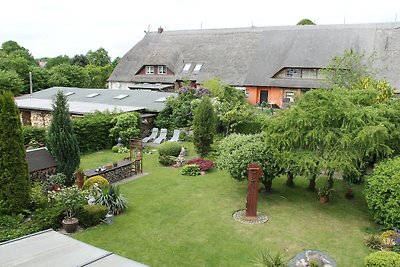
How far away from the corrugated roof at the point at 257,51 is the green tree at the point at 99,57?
1124 inches

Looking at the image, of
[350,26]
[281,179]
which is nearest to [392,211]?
[281,179]

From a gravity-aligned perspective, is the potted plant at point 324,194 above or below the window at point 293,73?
below

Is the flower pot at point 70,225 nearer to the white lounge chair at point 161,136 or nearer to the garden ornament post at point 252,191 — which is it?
the garden ornament post at point 252,191

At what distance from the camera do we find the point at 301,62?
32.2 metres

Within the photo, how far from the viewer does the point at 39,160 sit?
47.0 ft

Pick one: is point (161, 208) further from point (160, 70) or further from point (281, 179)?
point (160, 70)

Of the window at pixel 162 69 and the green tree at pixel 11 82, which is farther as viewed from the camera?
the window at pixel 162 69

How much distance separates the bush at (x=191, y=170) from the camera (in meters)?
16.7

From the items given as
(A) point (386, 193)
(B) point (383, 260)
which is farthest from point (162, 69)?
(B) point (383, 260)

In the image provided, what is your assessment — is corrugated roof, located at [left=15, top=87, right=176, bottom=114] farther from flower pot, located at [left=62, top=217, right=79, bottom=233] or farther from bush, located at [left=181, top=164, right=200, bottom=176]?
flower pot, located at [left=62, top=217, right=79, bottom=233]

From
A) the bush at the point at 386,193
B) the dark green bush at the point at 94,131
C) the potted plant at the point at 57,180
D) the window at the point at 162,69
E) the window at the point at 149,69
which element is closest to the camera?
the bush at the point at 386,193

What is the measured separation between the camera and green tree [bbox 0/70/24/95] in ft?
121

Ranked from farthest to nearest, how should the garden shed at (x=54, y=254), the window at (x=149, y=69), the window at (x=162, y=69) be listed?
the window at (x=149, y=69)
the window at (x=162, y=69)
the garden shed at (x=54, y=254)

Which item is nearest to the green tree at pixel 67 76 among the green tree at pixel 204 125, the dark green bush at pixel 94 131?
the dark green bush at pixel 94 131
